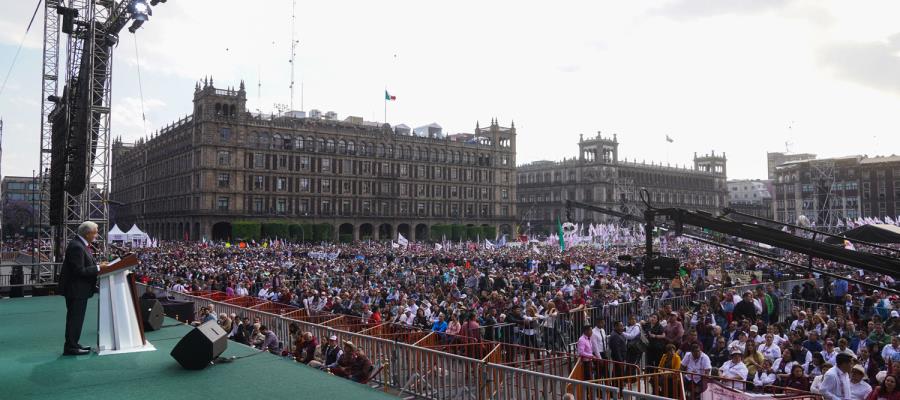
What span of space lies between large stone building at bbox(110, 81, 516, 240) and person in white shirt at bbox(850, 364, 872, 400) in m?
70.6

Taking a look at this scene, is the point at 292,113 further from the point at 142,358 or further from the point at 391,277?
the point at 142,358

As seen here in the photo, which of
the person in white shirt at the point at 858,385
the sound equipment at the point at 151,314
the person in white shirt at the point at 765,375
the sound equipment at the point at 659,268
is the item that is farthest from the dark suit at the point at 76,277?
the person in white shirt at the point at 858,385

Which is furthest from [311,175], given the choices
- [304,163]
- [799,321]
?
[799,321]

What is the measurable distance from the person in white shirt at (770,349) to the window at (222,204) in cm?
6961

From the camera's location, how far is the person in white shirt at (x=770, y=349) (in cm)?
1083

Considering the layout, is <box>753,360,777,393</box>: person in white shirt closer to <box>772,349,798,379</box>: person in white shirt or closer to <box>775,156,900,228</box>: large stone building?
<box>772,349,798,379</box>: person in white shirt

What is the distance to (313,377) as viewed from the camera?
7730 mm

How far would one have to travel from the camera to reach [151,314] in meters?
11.2

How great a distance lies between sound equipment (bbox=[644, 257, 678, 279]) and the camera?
11883 mm

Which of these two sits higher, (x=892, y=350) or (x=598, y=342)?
(x=892, y=350)

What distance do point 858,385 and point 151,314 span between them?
11.3 metres

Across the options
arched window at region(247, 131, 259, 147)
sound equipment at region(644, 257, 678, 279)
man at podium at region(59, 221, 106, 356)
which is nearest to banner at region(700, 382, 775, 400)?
sound equipment at region(644, 257, 678, 279)

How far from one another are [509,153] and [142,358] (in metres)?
92.9

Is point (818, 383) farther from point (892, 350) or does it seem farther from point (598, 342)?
point (598, 342)
